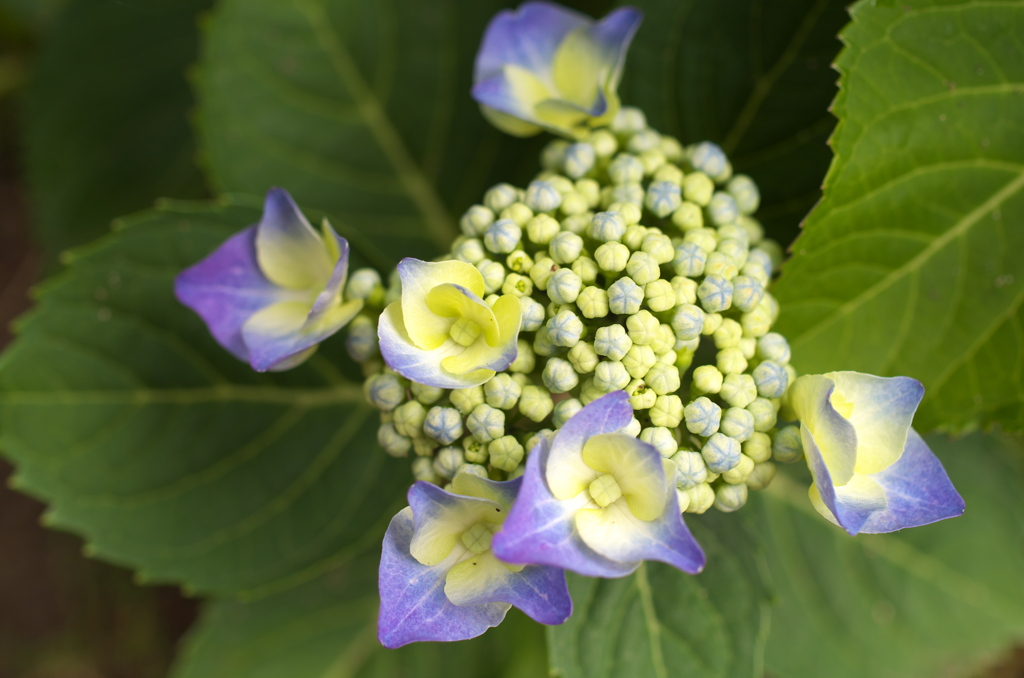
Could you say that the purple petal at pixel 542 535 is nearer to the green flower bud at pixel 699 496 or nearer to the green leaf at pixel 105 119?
the green flower bud at pixel 699 496

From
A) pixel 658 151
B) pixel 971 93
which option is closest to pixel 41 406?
pixel 658 151

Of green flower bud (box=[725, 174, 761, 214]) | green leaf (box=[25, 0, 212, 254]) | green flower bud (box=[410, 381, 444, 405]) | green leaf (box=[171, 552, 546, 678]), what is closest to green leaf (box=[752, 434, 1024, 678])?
Answer: green leaf (box=[171, 552, 546, 678])

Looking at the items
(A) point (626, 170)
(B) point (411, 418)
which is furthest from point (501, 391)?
(A) point (626, 170)

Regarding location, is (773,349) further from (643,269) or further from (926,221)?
(926,221)

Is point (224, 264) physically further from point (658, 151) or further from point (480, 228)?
point (658, 151)

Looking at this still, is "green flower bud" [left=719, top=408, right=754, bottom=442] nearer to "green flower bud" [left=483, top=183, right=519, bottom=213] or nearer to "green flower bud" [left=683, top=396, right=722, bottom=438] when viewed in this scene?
"green flower bud" [left=683, top=396, right=722, bottom=438]

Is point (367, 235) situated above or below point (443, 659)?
above
